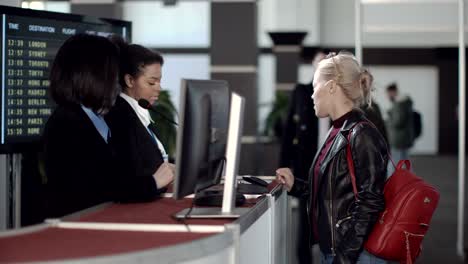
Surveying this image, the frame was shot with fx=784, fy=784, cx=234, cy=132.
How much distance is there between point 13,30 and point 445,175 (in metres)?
12.5

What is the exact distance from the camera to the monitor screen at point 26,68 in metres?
3.81

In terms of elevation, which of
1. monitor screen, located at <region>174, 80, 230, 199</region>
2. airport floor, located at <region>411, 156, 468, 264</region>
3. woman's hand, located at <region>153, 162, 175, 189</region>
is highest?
monitor screen, located at <region>174, 80, 230, 199</region>

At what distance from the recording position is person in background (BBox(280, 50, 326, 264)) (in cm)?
606

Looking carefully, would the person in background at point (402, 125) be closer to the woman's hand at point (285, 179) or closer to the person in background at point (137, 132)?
the woman's hand at point (285, 179)

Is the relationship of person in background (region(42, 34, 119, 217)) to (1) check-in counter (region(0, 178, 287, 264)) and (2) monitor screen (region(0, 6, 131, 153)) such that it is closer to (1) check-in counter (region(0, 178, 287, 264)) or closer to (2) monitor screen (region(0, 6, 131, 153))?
(1) check-in counter (region(0, 178, 287, 264))

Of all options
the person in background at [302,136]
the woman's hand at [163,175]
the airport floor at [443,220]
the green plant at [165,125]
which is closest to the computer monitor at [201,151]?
the woman's hand at [163,175]

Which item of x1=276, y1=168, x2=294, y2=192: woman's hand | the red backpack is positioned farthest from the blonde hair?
x1=276, y1=168, x2=294, y2=192: woman's hand

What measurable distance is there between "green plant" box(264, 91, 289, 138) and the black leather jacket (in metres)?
8.07

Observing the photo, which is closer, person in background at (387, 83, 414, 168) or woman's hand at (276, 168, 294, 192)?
woman's hand at (276, 168, 294, 192)

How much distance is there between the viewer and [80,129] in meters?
2.82

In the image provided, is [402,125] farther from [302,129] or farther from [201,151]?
[201,151]

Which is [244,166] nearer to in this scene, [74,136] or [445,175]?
[74,136]

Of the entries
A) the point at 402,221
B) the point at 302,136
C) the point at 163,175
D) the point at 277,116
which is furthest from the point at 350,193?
the point at 277,116

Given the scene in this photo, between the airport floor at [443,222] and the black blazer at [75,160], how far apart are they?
186 cm
